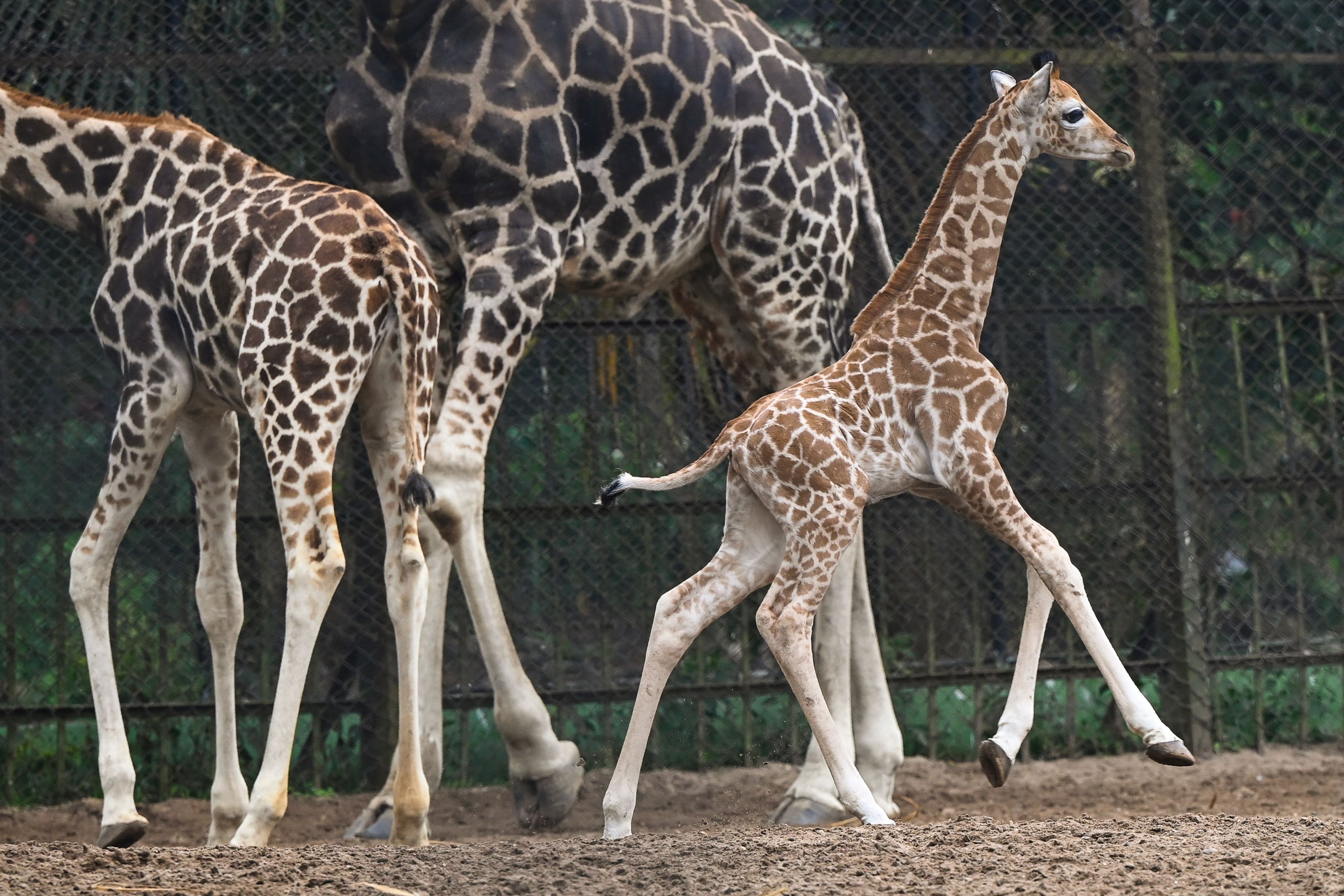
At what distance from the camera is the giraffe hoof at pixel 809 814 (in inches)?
208

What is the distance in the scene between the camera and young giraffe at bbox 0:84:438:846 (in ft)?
14.1

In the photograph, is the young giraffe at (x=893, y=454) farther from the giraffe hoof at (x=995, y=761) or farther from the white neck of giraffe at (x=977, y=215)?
the giraffe hoof at (x=995, y=761)

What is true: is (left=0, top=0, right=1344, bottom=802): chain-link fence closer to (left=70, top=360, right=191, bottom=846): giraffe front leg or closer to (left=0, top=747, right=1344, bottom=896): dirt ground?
(left=70, top=360, right=191, bottom=846): giraffe front leg

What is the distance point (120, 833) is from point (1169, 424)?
479 cm

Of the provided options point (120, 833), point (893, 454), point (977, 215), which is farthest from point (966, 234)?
point (120, 833)

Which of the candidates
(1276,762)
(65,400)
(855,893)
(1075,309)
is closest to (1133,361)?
(1075,309)

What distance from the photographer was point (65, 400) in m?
6.38

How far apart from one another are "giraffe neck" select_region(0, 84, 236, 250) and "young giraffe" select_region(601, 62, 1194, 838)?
6.59 feet

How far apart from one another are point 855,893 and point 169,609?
4.11 metres

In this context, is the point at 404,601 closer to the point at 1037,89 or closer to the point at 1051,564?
the point at 1051,564

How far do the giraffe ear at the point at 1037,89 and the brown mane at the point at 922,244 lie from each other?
109 mm

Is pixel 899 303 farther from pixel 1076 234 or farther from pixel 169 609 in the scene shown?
pixel 169 609

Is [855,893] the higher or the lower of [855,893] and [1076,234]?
the lower

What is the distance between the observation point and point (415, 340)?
4504 mm
